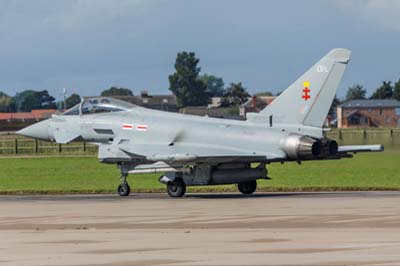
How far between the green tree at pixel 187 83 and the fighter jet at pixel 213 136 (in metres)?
137

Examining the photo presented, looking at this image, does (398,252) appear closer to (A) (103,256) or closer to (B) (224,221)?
(A) (103,256)

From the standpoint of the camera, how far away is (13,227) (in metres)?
22.5

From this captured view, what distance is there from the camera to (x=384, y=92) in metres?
178

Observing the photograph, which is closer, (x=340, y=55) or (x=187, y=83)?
(x=340, y=55)

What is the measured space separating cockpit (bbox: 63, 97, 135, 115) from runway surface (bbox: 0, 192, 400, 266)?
3858 millimetres

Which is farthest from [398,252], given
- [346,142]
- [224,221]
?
[346,142]

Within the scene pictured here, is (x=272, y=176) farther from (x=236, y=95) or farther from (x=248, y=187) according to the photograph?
(x=236, y=95)

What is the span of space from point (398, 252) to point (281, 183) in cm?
2166

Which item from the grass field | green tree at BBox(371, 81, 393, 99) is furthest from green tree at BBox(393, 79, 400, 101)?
the grass field

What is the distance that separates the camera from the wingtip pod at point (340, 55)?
3059 cm

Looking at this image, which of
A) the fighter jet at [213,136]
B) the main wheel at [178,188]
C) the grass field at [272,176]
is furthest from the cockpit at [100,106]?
the main wheel at [178,188]

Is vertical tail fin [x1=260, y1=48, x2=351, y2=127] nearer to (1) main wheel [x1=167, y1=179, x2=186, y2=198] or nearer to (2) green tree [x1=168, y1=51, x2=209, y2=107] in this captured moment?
(1) main wheel [x1=167, y1=179, x2=186, y2=198]

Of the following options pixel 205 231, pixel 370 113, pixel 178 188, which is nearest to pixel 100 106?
pixel 178 188

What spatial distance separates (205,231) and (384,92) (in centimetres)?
16031
